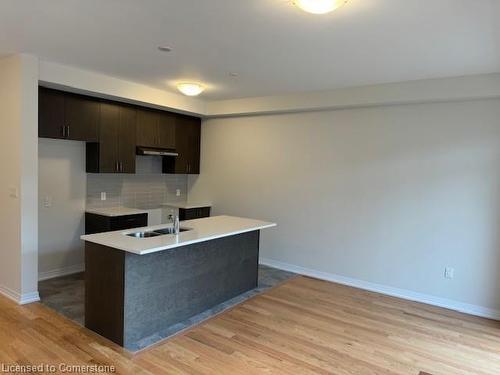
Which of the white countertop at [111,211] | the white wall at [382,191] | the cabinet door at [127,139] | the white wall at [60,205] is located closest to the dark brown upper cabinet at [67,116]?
the white wall at [60,205]

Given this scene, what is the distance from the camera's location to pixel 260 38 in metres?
2.97

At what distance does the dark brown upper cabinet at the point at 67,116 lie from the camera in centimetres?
421

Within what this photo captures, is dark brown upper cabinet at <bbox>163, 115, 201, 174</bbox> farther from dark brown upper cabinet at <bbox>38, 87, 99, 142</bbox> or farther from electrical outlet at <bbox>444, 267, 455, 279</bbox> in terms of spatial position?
electrical outlet at <bbox>444, 267, 455, 279</bbox>

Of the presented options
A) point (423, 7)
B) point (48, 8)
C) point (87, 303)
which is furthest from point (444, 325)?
point (48, 8)

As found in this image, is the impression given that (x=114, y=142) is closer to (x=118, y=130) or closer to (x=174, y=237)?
(x=118, y=130)

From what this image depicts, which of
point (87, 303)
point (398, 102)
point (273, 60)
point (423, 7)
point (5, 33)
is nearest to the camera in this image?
point (423, 7)

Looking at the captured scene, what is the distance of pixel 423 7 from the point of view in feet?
7.64

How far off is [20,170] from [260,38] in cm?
277

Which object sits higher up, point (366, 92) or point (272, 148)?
point (366, 92)

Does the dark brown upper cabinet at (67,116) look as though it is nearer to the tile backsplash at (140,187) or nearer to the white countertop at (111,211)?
the tile backsplash at (140,187)

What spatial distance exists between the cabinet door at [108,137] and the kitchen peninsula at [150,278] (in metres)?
1.66

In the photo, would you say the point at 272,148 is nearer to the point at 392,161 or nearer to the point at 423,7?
the point at 392,161

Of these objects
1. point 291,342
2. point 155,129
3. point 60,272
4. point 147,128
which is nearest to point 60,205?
point 60,272

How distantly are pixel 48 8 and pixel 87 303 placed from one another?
2.45 metres
